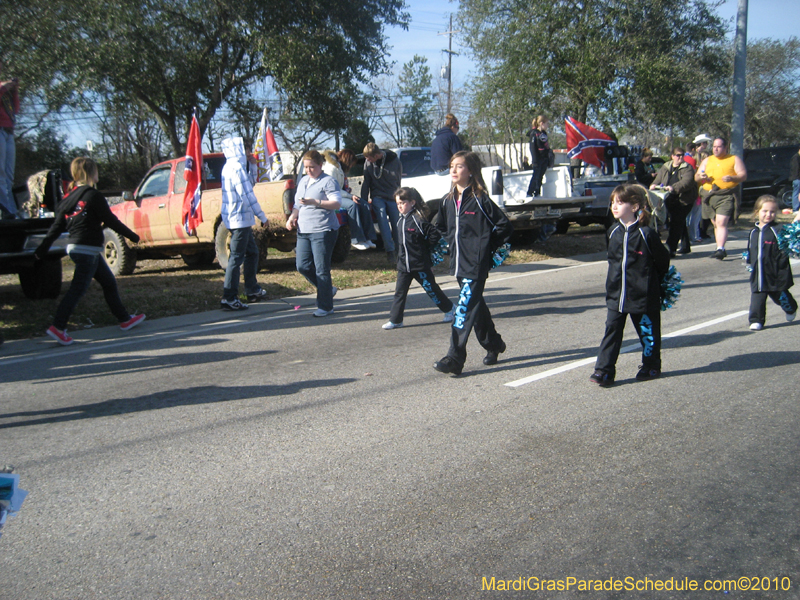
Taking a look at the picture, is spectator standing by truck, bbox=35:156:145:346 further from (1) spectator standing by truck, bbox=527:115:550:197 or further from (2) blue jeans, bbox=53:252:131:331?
(1) spectator standing by truck, bbox=527:115:550:197

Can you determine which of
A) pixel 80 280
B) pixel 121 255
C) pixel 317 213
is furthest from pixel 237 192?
pixel 121 255

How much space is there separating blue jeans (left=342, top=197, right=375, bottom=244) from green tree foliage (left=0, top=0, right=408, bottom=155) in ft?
24.7

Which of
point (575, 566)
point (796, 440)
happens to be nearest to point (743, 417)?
point (796, 440)

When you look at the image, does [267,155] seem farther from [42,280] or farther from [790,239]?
[790,239]

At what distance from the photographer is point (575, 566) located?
289cm

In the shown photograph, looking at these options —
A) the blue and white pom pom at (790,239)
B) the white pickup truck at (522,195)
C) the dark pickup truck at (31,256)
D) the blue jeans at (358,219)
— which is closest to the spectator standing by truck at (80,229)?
the dark pickup truck at (31,256)

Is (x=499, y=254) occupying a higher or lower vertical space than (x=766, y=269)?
higher

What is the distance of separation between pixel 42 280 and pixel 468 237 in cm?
655

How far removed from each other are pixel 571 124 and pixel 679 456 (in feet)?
38.6

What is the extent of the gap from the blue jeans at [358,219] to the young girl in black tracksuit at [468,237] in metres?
6.89

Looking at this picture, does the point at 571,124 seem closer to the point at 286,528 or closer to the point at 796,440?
the point at 796,440

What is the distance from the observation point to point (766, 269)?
679cm

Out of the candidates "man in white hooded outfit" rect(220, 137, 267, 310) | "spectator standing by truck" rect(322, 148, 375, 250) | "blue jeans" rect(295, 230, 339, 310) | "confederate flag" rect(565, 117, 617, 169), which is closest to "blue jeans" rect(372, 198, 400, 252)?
"spectator standing by truck" rect(322, 148, 375, 250)

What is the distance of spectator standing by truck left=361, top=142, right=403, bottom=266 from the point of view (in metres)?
11.5
